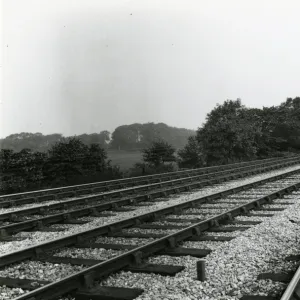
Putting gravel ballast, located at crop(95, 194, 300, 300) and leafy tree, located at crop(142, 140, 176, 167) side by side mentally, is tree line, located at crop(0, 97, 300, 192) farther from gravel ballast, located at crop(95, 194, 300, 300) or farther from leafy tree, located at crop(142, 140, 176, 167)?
gravel ballast, located at crop(95, 194, 300, 300)

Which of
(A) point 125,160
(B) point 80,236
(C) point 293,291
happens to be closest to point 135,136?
(A) point 125,160

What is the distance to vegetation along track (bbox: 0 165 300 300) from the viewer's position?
4766 mm

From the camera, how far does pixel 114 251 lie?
263 inches

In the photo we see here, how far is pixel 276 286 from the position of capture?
15.9 feet

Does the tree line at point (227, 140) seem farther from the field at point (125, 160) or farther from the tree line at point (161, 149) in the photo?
the field at point (125, 160)

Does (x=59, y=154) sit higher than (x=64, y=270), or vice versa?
(x=59, y=154)

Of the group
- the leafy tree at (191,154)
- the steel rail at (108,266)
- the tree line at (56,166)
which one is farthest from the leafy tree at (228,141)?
the steel rail at (108,266)

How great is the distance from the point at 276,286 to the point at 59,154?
1887 cm

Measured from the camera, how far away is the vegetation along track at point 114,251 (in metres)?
4.77

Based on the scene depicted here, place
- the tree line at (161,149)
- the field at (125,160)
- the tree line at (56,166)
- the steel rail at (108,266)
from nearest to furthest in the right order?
the steel rail at (108,266)
the tree line at (56,166)
the tree line at (161,149)
the field at (125,160)

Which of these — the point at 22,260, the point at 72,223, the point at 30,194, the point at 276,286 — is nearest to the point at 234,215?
the point at 72,223

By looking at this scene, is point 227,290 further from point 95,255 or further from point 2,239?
point 2,239

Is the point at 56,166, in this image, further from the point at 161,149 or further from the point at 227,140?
the point at 227,140

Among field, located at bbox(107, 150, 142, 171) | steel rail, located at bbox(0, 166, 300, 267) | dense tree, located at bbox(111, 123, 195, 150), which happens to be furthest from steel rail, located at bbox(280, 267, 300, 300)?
dense tree, located at bbox(111, 123, 195, 150)
